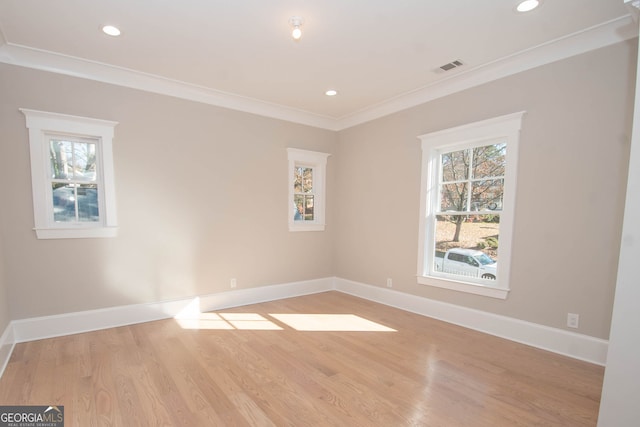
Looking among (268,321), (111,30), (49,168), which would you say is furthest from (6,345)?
(111,30)

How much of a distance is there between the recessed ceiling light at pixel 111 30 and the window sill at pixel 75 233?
76.0 inches

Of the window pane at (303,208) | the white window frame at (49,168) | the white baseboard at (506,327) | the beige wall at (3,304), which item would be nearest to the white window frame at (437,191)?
the white baseboard at (506,327)

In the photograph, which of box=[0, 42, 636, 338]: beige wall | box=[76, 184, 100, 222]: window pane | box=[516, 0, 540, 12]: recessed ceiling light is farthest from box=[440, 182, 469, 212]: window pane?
box=[76, 184, 100, 222]: window pane

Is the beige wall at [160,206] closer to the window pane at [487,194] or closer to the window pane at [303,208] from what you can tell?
the window pane at [303,208]

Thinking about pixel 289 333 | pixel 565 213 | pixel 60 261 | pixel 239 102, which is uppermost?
pixel 239 102

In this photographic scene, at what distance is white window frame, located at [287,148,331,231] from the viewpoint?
4625 millimetres

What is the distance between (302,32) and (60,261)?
3308 mm

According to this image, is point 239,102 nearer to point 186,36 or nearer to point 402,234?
point 186,36

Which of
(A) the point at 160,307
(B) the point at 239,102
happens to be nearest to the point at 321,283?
(A) the point at 160,307

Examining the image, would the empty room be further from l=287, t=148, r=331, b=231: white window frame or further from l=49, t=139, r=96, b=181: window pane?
l=287, t=148, r=331, b=231: white window frame

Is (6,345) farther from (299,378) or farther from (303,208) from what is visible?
(303,208)

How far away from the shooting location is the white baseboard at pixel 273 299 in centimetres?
268

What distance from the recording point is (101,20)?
239 centimetres

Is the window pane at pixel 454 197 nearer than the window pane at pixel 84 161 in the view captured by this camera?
No
